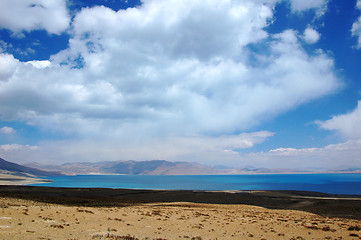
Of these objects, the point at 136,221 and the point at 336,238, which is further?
the point at 136,221

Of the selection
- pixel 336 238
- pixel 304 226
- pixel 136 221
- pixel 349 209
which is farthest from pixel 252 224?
pixel 349 209

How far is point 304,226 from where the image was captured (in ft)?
65.7

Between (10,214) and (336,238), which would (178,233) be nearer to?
(336,238)

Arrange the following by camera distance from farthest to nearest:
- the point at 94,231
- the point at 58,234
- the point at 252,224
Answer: the point at 252,224, the point at 94,231, the point at 58,234

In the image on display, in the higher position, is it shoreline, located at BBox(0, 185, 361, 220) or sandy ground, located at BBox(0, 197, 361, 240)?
sandy ground, located at BBox(0, 197, 361, 240)

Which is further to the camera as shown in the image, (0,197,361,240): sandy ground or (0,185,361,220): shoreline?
(0,185,361,220): shoreline

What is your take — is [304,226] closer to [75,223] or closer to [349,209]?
[75,223]

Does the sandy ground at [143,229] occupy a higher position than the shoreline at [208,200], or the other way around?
the sandy ground at [143,229]

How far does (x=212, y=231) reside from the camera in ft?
58.1

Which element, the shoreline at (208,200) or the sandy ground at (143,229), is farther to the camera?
the shoreline at (208,200)

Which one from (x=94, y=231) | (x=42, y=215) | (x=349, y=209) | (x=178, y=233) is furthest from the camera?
(x=349, y=209)

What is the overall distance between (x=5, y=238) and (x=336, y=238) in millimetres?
19446

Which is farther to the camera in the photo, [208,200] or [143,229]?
[208,200]

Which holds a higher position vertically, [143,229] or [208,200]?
[143,229]
